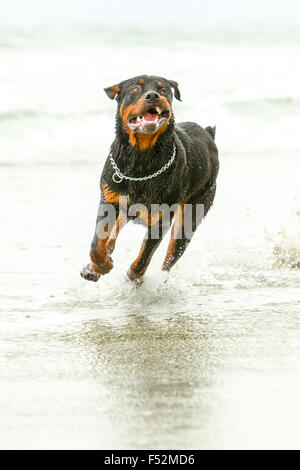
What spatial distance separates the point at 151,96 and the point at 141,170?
614 mm

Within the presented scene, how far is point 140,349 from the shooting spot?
14.7ft

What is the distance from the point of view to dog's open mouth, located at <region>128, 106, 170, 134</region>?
17.9ft

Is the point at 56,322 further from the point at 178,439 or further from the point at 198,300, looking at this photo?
the point at 178,439

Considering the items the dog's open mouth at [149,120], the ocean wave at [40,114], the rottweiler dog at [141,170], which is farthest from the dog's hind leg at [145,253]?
the ocean wave at [40,114]

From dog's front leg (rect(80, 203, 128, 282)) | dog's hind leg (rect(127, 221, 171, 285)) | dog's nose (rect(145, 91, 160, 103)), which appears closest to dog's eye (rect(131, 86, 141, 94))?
dog's nose (rect(145, 91, 160, 103))

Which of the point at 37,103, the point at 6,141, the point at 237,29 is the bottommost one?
the point at 6,141

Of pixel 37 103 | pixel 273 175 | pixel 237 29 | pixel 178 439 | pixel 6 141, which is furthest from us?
pixel 237 29

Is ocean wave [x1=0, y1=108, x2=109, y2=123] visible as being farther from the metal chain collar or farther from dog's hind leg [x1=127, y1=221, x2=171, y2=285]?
the metal chain collar

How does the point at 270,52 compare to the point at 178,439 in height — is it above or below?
above

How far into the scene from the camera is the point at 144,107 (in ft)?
17.7

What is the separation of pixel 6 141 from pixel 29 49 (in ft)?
26.3

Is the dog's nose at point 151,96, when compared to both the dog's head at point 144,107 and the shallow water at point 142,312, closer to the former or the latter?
the dog's head at point 144,107

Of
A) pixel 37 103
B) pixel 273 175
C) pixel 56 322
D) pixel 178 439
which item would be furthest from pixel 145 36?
pixel 178 439

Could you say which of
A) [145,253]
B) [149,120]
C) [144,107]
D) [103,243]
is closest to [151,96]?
[144,107]
